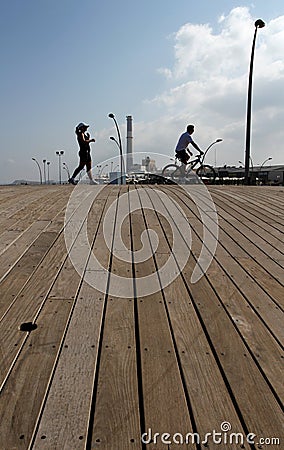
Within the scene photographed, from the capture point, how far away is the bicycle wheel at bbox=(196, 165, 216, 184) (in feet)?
48.8

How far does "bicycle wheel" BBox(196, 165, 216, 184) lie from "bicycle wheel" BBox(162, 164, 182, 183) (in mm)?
880

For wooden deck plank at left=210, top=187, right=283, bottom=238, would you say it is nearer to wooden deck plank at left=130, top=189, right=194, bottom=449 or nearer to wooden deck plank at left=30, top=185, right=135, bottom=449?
wooden deck plank at left=130, top=189, right=194, bottom=449

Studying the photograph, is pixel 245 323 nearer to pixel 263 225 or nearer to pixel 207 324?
pixel 207 324

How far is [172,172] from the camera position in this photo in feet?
46.7

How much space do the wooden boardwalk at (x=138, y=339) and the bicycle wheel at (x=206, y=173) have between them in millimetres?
9197

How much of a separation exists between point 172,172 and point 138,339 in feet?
38.0

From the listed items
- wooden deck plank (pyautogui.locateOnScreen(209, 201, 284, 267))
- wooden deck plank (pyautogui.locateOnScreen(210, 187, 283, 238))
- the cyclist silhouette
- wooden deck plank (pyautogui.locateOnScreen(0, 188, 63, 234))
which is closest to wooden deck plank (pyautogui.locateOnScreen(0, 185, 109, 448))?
wooden deck plank (pyautogui.locateOnScreen(0, 188, 63, 234))

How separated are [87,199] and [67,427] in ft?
19.3

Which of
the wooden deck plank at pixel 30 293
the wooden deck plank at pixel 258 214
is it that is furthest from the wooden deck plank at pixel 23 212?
the wooden deck plank at pixel 258 214

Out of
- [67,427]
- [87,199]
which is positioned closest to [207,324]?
[67,427]

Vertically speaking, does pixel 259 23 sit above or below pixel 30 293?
above

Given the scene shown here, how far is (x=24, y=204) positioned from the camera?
7.50m

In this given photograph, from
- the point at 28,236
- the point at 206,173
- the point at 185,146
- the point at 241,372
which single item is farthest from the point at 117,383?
the point at 206,173

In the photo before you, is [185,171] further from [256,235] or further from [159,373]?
[159,373]
